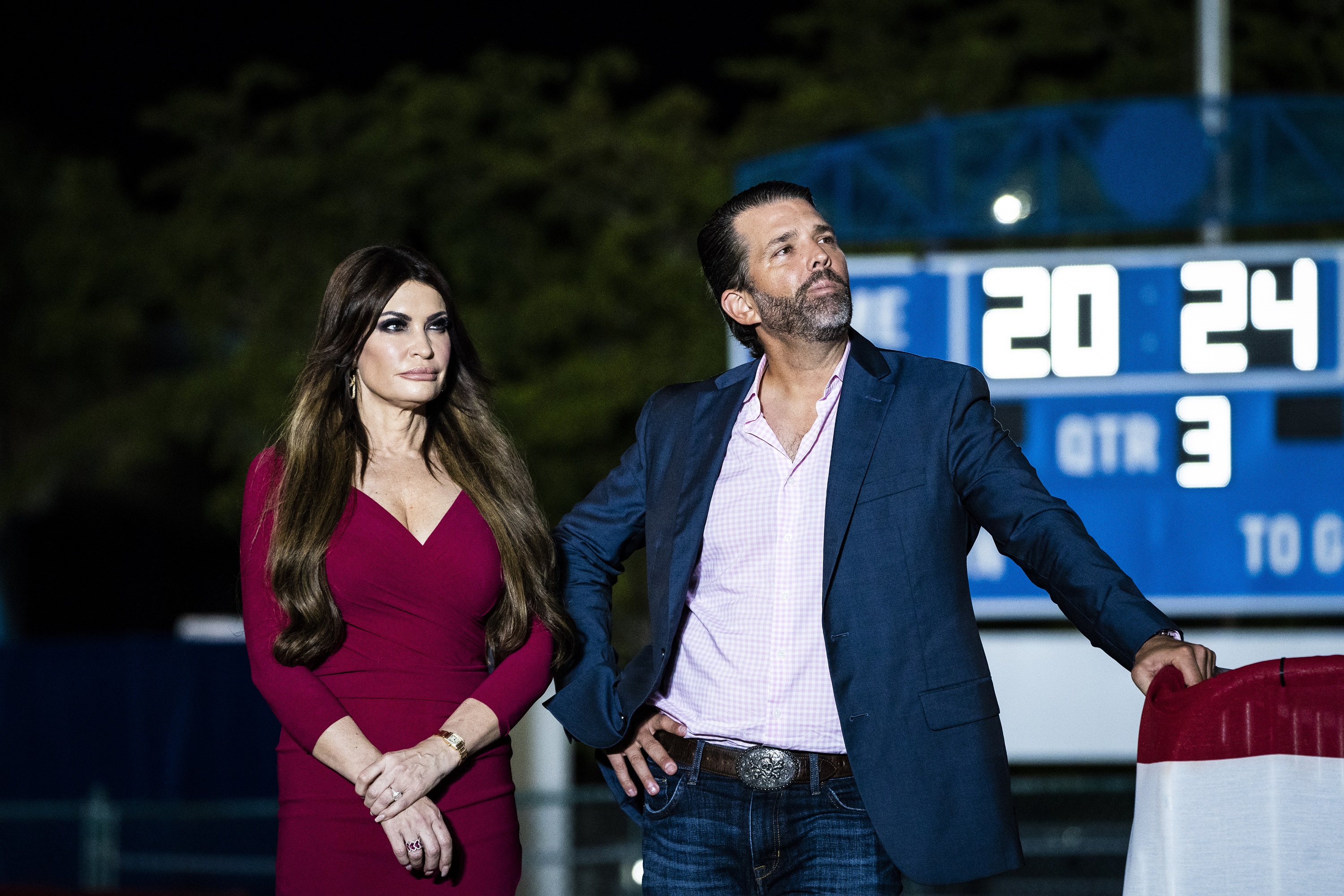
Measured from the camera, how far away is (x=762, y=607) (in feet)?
9.32

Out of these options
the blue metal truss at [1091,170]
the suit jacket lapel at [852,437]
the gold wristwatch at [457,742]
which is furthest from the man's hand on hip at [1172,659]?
the blue metal truss at [1091,170]

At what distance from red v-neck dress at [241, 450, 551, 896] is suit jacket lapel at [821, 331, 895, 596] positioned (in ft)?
2.05

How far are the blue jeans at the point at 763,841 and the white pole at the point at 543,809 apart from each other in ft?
14.4

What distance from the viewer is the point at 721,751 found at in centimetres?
285

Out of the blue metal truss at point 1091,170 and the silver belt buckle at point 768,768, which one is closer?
the silver belt buckle at point 768,768

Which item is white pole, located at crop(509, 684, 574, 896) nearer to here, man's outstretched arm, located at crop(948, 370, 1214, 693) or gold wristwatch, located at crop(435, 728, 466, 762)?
gold wristwatch, located at crop(435, 728, 466, 762)

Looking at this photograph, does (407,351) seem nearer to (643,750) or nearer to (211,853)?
(643,750)

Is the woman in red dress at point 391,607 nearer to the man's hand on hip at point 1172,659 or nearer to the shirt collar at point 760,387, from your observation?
the shirt collar at point 760,387

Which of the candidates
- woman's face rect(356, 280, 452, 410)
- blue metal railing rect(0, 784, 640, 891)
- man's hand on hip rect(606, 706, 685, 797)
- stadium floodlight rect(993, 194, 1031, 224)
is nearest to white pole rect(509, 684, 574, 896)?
blue metal railing rect(0, 784, 640, 891)

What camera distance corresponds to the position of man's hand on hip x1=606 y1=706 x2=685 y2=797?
292 cm

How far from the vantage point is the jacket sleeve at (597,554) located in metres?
3.07

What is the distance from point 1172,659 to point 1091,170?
699 centimetres

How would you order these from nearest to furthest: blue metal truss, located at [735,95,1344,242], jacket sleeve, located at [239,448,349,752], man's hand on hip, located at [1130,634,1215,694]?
→ man's hand on hip, located at [1130,634,1215,694] < jacket sleeve, located at [239,448,349,752] < blue metal truss, located at [735,95,1344,242]

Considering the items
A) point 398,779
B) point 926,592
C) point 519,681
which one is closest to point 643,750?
point 519,681
